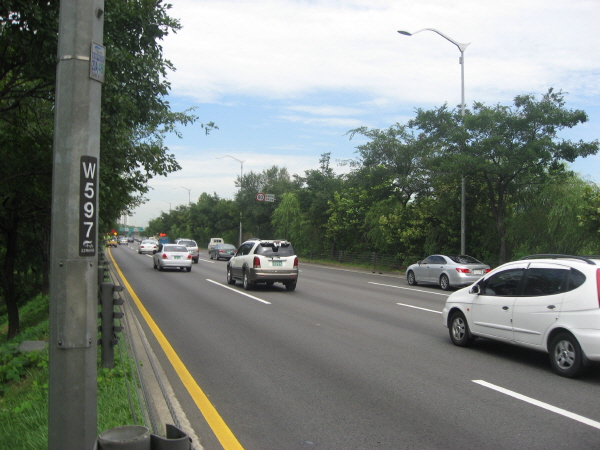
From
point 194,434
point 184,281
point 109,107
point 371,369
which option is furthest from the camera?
point 184,281

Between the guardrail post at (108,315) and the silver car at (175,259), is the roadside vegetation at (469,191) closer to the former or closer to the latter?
the silver car at (175,259)

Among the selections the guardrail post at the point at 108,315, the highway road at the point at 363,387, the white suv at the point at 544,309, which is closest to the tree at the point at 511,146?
the highway road at the point at 363,387

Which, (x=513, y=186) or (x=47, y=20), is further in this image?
(x=513, y=186)

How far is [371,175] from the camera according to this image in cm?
3559

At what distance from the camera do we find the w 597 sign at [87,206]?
3412mm

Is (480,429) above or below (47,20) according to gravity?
below

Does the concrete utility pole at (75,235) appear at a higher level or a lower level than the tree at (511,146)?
lower

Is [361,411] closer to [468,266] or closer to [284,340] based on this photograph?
[284,340]

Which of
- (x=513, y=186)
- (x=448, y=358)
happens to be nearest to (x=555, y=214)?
(x=513, y=186)

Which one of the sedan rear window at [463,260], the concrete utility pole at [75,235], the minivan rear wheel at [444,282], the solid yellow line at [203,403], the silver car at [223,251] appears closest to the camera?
the concrete utility pole at [75,235]

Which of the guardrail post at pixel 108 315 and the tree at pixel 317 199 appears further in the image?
the tree at pixel 317 199

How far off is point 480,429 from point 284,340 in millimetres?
5144

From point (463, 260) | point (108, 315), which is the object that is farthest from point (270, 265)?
point (108, 315)

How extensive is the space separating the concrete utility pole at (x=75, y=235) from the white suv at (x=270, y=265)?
48.9 feet
